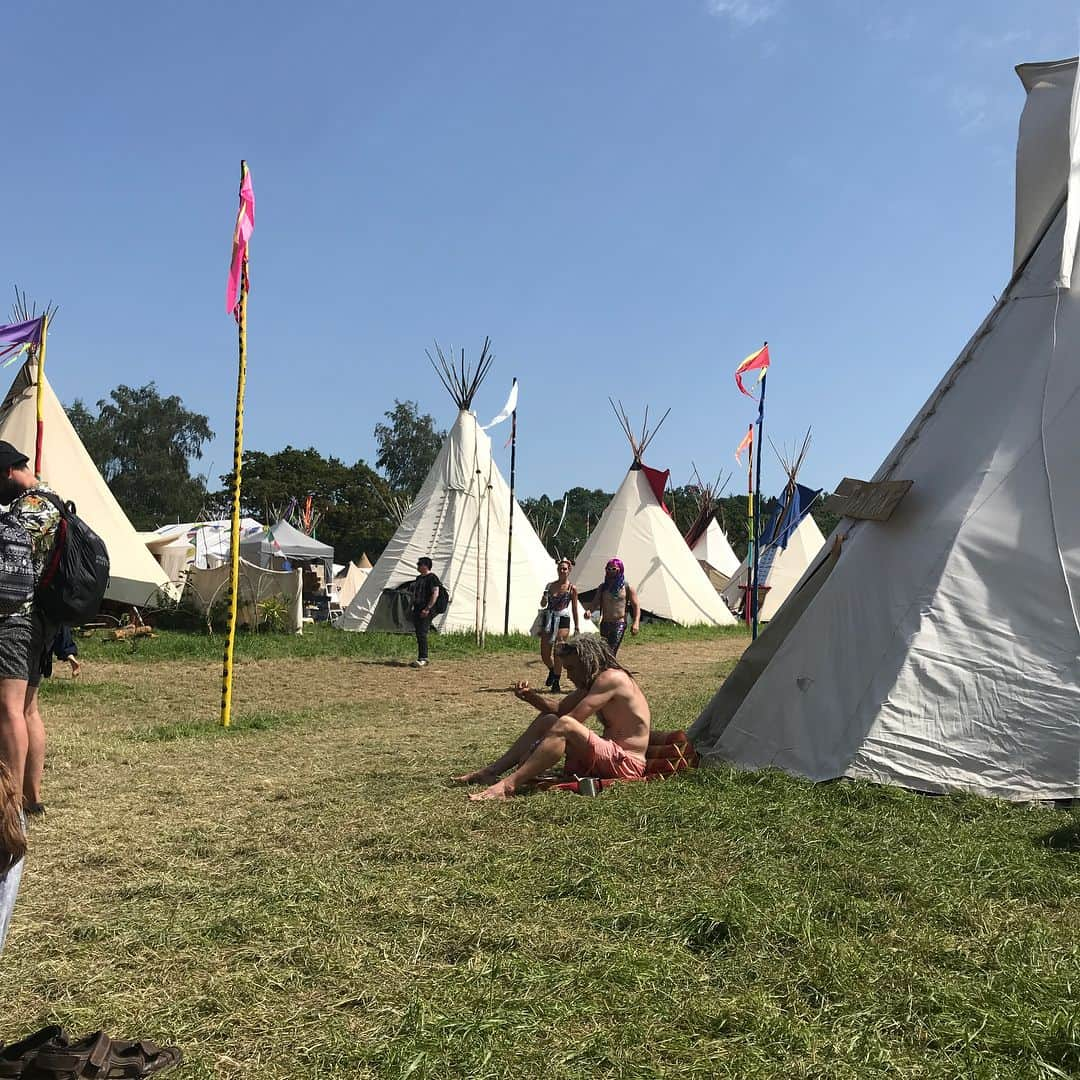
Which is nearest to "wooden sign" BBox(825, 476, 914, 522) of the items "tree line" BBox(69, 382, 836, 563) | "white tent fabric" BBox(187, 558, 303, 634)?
"white tent fabric" BBox(187, 558, 303, 634)

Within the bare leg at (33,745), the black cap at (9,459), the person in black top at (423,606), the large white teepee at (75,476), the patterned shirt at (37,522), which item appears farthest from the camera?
the large white teepee at (75,476)

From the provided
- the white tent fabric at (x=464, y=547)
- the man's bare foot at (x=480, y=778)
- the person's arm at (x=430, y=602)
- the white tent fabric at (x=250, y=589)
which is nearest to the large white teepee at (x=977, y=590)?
the man's bare foot at (x=480, y=778)

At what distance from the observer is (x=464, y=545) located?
17.5 metres

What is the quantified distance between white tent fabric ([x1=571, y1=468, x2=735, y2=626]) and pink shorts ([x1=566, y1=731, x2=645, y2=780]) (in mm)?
16662

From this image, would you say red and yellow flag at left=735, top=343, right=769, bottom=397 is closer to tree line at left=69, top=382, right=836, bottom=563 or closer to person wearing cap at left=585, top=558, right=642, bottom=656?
person wearing cap at left=585, top=558, right=642, bottom=656

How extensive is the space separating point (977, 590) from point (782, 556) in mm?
22763

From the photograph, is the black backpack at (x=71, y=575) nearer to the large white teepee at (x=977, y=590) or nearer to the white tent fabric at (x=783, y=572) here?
the large white teepee at (x=977, y=590)

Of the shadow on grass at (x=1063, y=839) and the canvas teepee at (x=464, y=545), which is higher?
the canvas teepee at (x=464, y=545)

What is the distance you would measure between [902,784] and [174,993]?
3.48 m

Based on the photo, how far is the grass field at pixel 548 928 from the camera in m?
2.44

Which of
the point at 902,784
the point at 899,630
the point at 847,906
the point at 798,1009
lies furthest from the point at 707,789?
the point at 798,1009

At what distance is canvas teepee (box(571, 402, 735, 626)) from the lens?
22.2 meters

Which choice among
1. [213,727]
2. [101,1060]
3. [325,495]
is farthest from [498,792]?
[325,495]

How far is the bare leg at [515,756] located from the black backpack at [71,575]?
7.04 feet
